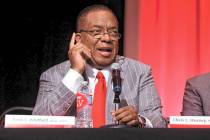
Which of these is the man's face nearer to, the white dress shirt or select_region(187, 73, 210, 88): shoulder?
the white dress shirt

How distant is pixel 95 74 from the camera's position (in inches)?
89.9

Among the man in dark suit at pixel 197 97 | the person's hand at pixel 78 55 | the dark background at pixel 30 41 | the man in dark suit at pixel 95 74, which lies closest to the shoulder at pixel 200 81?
the man in dark suit at pixel 197 97

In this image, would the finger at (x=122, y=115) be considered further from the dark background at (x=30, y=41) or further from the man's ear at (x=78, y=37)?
the dark background at (x=30, y=41)

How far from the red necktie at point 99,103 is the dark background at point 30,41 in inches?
51.4

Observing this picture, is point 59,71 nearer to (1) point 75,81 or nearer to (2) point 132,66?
(1) point 75,81

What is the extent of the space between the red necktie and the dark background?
1304mm

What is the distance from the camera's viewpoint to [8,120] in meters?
1.56

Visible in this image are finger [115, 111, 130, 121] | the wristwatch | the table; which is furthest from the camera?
the wristwatch

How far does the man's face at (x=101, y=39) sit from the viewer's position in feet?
7.55

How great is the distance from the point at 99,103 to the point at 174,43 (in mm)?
1415

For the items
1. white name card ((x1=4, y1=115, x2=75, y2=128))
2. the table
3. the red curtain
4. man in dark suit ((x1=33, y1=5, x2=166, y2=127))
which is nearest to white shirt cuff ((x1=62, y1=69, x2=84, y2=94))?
man in dark suit ((x1=33, y1=5, x2=166, y2=127))

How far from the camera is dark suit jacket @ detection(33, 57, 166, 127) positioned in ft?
6.84

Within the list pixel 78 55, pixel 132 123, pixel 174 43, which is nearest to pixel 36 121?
pixel 132 123

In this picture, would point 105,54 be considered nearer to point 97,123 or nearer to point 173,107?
point 97,123
